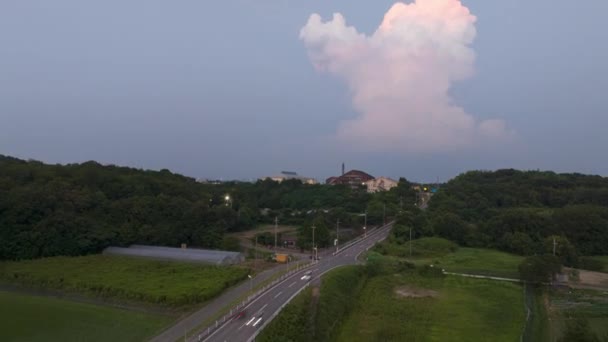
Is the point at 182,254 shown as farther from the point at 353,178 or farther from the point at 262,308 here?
the point at 353,178

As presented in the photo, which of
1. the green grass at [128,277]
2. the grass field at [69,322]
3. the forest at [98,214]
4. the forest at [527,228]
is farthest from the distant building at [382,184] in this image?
the grass field at [69,322]

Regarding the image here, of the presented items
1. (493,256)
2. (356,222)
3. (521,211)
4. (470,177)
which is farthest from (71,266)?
(470,177)

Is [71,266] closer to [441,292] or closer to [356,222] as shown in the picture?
[441,292]

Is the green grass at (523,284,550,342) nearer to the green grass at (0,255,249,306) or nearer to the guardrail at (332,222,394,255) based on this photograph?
the guardrail at (332,222,394,255)

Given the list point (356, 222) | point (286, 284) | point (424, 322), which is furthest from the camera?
point (356, 222)

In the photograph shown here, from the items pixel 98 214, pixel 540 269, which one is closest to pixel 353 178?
pixel 98 214

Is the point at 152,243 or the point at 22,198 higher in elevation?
the point at 22,198
